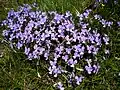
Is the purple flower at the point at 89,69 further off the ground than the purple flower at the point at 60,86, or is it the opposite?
the purple flower at the point at 89,69

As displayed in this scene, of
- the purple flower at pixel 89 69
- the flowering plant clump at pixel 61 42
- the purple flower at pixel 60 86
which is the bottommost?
the purple flower at pixel 60 86

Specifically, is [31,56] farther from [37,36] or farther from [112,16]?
[112,16]

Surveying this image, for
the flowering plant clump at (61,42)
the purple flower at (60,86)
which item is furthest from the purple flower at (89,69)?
the purple flower at (60,86)

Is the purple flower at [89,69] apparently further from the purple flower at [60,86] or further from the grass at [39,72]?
the purple flower at [60,86]

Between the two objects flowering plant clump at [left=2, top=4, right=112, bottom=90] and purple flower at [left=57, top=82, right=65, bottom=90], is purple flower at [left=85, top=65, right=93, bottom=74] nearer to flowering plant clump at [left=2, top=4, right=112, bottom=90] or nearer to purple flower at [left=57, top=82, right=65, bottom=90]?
flowering plant clump at [left=2, top=4, right=112, bottom=90]

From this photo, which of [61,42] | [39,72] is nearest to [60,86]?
[39,72]

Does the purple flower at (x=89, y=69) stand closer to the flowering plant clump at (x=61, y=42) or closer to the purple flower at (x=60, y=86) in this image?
the flowering plant clump at (x=61, y=42)

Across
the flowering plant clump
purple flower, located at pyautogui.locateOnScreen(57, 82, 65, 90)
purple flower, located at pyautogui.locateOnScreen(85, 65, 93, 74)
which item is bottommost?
purple flower, located at pyautogui.locateOnScreen(57, 82, 65, 90)

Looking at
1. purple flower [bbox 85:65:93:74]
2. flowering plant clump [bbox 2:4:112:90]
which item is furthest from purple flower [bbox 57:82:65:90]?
purple flower [bbox 85:65:93:74]

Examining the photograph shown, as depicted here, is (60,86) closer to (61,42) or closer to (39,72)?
(39,72)
